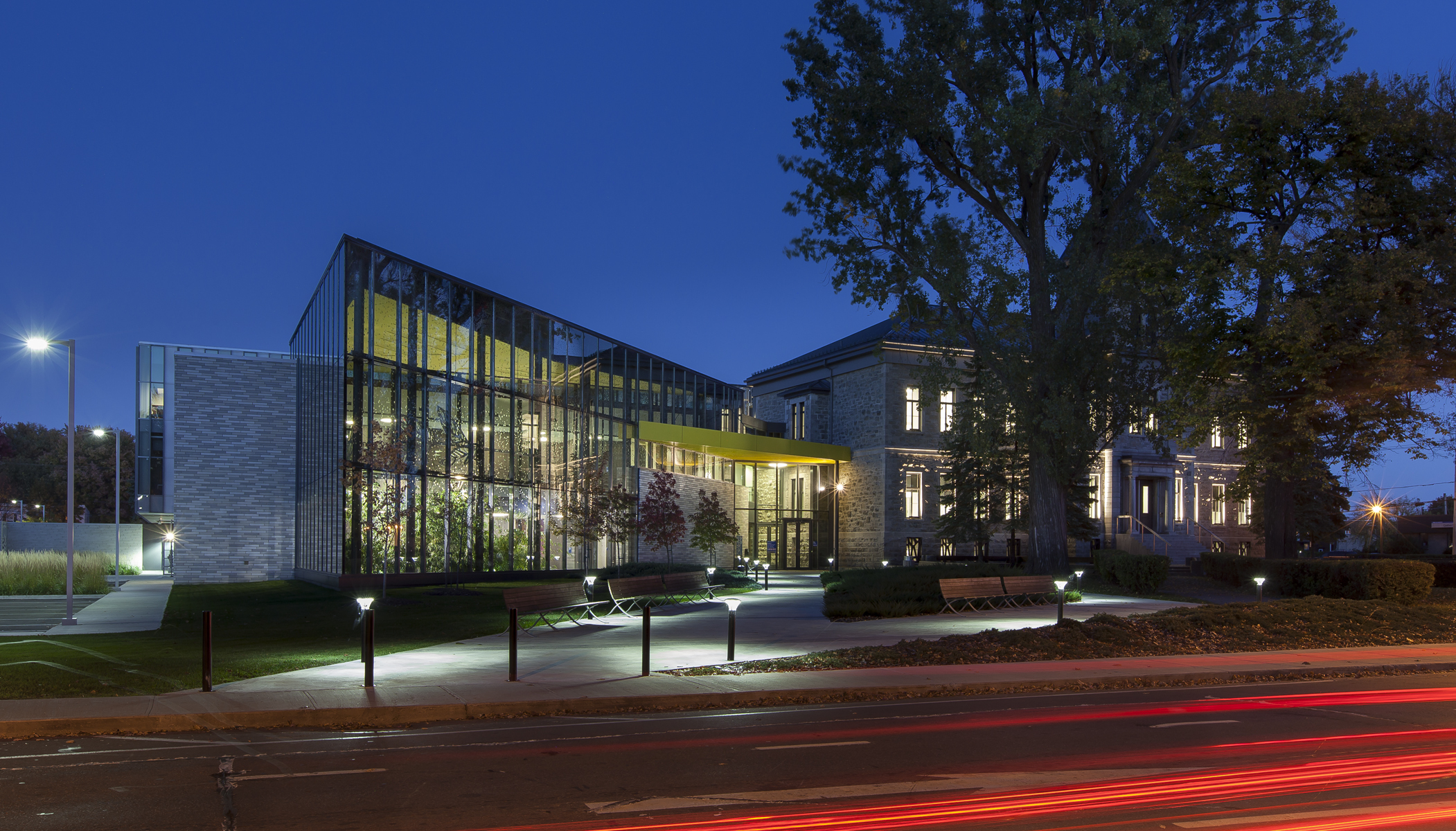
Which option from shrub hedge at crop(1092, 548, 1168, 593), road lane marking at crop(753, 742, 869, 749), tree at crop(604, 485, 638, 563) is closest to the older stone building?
shrub hedge at crop(1092, 548, 1168, 593)

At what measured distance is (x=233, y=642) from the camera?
1761 cm

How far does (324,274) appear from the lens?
3641 centimetres

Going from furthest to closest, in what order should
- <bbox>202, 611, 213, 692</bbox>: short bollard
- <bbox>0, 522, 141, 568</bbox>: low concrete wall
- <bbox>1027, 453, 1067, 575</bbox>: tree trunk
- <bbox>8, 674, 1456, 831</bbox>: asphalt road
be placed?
<bbox>0, 522, 141, 568</bbox>: low concrete wall → <bbox>1027, 453, 1067, 575</bbox>: tree trunk → <bbox>202, 611, 213, 692</bbox>: short bollard → <bbox>8, 674, 1456, 831</bbox>: asphalt road

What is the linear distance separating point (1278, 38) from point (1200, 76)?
2376 mm

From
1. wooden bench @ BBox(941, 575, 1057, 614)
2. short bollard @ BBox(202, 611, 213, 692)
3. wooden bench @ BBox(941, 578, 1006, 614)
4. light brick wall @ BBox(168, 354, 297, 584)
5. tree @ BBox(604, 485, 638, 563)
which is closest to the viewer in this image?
short bollard @ BBox(202, 611, 213, 692)

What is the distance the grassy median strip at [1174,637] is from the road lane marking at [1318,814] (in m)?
7.65

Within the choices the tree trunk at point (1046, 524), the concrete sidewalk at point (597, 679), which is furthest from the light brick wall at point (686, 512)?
the concrete sidewalk at point (597, 679)

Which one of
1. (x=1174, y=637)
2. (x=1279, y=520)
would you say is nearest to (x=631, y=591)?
(x=1174, y=637)

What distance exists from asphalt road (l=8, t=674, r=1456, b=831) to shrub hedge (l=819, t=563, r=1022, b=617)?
419 inches

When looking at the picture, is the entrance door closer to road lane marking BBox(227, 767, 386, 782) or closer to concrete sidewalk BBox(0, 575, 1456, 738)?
concrete sidewalk BBox(0, 575, 1456, 738)

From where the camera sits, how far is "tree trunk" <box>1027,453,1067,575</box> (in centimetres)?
3123

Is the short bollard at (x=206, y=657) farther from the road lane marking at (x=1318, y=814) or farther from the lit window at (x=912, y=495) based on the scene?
the lit window at (x=912, y=495)

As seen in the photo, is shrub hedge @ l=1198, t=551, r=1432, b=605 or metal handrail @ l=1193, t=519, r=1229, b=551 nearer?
shrub hedge @ l=1198, t=551, r=1432, b=605

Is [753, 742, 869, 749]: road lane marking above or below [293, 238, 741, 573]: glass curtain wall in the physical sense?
below
